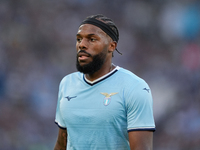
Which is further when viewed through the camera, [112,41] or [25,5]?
[25,5]

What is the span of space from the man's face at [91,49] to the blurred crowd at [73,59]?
4.76m

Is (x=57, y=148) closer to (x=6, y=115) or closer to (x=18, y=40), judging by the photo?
(x=6, y=115)

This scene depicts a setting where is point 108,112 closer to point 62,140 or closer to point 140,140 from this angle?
A: point 140,140

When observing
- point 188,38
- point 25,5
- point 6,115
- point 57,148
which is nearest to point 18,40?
point 25,5

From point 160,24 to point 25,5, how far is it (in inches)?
130

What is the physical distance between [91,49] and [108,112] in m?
0.53

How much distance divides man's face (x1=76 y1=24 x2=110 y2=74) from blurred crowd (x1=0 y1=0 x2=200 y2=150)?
4.76m

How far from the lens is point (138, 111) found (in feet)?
8.42

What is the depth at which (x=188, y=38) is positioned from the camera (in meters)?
8.34

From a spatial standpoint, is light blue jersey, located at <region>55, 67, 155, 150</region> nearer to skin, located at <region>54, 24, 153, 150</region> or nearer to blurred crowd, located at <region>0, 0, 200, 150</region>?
skin, located at <region>54, 24, 153, 150</region>

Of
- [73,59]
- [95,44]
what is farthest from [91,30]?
[73,59]

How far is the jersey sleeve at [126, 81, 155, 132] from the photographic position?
101 inches

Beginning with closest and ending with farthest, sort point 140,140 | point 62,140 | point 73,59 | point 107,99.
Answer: point 140,140
point 107,99
point 62,140
point 73,59

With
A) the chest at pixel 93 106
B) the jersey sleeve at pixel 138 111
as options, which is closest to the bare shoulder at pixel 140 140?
the jersey sleeve at pixel 138 111
